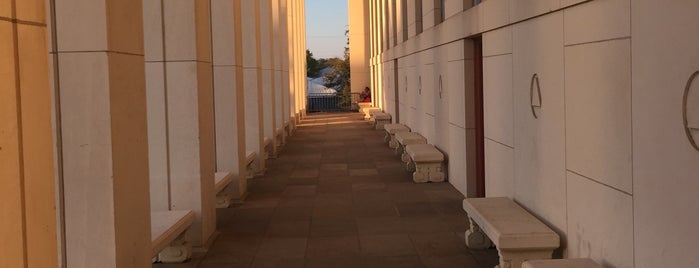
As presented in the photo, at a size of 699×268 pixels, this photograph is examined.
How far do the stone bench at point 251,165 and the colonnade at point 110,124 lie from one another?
5.29 feet

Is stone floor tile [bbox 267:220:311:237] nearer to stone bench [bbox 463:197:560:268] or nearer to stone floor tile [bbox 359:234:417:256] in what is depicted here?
stone floor tile [bbox 359:234:417:256]

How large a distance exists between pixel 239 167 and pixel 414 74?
23.6 feet

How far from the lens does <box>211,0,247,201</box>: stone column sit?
11578mm

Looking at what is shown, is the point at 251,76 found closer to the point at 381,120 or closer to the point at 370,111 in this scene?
the point at 381,120

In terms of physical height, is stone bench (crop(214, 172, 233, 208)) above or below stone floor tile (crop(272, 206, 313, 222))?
above

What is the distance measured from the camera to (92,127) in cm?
551

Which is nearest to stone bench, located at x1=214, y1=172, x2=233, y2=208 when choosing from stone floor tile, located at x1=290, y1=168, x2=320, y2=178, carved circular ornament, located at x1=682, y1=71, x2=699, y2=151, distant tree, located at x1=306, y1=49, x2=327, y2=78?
stone floor tile, located at x1=290, y1=168, x2=320, y2=178

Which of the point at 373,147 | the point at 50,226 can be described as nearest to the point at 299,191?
the point at 373,147

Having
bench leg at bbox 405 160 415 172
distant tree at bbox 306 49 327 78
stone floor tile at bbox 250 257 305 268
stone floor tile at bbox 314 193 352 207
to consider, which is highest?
distant tree at bbox 306 49 327 78

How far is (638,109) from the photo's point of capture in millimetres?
5109

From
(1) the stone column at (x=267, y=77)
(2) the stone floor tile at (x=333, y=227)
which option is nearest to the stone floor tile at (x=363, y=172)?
(1) the stone column at (x=267, y=77)

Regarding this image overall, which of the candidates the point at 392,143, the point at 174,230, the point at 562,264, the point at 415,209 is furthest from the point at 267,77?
the point at 562,264

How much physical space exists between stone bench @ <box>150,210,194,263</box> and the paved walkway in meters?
0.16

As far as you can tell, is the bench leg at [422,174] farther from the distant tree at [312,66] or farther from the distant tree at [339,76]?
the distant tree at [312,66]
